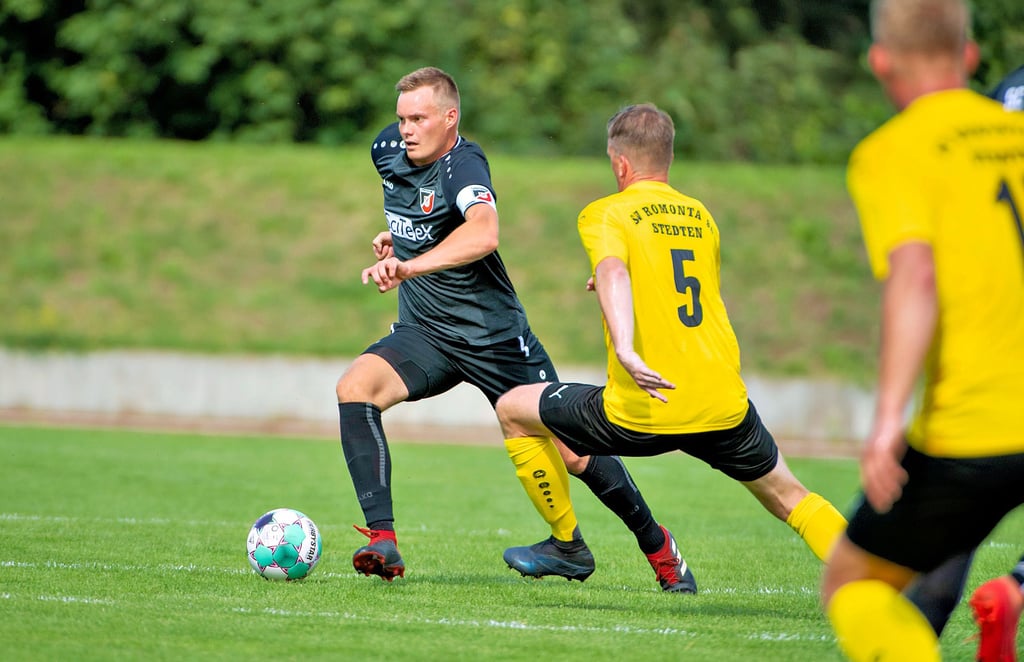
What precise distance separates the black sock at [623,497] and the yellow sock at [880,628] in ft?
8.78

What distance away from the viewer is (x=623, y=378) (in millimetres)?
5062

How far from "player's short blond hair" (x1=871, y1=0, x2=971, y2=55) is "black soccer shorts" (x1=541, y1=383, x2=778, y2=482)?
7.25 feet

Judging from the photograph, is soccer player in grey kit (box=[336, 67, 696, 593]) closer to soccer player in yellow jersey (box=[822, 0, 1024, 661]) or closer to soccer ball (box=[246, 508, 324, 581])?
soccer ball (box=[246, 508, 324, 581])

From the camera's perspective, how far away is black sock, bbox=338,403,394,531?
5.81 m

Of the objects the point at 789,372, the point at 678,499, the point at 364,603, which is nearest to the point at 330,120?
the point at 789,372

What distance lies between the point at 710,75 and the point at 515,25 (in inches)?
170

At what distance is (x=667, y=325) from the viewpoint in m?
5.05

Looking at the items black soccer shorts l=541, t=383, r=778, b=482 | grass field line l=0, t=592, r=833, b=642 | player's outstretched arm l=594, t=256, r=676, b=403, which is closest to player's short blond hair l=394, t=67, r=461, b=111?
player's outstretched arm l=594, t=256, r=676, b=403

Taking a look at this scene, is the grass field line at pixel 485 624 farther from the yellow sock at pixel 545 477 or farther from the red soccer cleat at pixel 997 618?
the yellow sock at pixel 545 477

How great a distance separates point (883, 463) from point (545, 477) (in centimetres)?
297

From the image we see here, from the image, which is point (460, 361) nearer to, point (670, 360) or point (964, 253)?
point (670, 360)

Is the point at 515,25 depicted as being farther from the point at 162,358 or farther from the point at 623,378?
the point at 623,378

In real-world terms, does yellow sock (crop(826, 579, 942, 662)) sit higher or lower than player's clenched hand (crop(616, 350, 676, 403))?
lower

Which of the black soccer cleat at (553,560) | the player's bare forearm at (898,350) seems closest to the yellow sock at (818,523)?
the black soccer cleat at (553,560)
